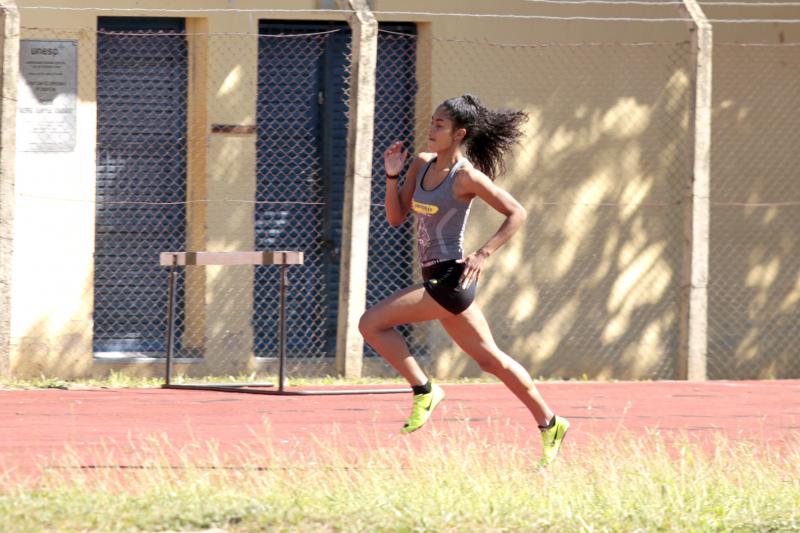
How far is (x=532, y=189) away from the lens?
15.3 m

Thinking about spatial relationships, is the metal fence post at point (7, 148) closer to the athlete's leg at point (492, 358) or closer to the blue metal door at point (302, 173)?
the blue metal door at point (302, 173)

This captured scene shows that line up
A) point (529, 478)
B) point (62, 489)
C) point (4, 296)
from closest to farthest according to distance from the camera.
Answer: point (62, 489)
point (529, 478)
point (4, 296)

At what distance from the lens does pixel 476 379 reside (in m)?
14.6

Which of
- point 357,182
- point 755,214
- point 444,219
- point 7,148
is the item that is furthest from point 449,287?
point 755,214

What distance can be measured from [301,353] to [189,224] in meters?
1.46

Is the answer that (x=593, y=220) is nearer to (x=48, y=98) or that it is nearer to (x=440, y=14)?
(x=440, y=14)

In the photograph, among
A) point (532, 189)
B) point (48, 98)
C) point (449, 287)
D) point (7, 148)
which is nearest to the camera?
point (449, 287)

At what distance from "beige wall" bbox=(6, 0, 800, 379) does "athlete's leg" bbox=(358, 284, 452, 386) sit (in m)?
5.82

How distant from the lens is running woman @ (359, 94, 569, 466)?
826 cm

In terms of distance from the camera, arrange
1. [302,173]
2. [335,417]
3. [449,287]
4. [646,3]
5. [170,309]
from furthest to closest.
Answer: [646,3] < [302,173] < [170,309] < [335,417] < [449,287]

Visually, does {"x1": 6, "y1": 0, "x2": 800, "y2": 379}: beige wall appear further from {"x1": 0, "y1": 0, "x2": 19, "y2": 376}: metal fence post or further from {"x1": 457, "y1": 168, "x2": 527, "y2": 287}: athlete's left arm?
{"x1": 457, "y1": 168, "x2": 527, "y2": 287}: athlete's left arm

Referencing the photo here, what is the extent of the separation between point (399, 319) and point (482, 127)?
107 centimetres

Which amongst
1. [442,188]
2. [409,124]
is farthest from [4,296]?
[442,188]

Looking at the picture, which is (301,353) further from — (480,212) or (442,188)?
(442,188)
